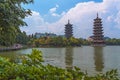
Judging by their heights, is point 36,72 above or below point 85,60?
above

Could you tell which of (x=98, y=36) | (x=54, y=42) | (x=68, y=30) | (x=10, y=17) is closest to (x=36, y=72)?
(x=10, y=17)

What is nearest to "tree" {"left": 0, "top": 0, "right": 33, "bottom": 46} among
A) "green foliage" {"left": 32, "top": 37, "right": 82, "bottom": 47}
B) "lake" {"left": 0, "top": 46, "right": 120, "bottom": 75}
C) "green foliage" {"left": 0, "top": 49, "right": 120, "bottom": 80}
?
"lake" {"left": 0, "top": 46, "right": 120, "bottom": 75}

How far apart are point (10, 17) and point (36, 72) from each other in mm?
Answer: 6625

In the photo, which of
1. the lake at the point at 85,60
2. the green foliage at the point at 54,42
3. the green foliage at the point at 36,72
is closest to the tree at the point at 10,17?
the lake at the point at 85,60

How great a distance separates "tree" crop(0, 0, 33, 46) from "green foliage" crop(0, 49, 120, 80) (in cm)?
563

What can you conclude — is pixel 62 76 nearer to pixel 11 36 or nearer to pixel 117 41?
pixel 11 36

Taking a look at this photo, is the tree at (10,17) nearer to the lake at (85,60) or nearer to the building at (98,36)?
the lake at (85,60)

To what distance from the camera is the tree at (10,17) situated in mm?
8586

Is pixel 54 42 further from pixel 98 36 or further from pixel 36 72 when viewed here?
pixel 36 72

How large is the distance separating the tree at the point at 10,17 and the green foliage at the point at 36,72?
563 centimetres

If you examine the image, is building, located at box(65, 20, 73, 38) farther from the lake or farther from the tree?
the tree

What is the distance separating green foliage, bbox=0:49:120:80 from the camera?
8.21 ft

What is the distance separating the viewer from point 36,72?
254cm

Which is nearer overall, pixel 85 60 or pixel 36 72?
pixel 36 72
